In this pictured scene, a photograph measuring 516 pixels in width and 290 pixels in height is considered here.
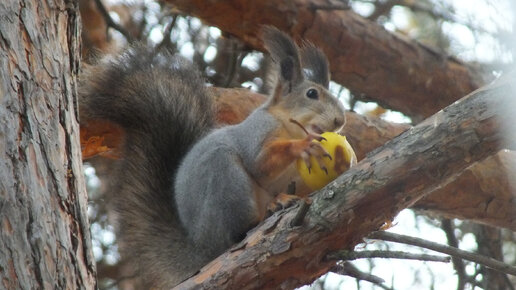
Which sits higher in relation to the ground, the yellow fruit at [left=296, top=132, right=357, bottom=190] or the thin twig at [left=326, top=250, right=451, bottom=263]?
the thin twig at [left=326, top=250, right=451, bottom=263]

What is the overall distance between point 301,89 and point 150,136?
0.62m

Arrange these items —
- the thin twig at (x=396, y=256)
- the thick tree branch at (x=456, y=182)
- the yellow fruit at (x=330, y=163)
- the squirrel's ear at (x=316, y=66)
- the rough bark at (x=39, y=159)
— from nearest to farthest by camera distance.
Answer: the rough bark at (x=39, y=159) < the thin twig at (x=396, y=256) < the yellow fruit at (x=330, y=163) < the squirrel's ear at (x=316, y=66) < the thick tree branch at (x=456, y=182)

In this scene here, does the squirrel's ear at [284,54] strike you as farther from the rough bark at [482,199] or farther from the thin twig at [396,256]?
the thin twig at [396,256]

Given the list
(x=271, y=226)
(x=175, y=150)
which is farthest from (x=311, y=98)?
(x=271, y=226)

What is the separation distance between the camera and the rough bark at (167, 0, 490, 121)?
3.70 meters

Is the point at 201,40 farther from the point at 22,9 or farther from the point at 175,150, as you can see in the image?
the point at 22,9

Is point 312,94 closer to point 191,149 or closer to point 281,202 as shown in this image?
point 191,149

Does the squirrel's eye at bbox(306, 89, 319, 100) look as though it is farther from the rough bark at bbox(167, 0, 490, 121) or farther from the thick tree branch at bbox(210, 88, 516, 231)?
the rough bark at bbox(167, 0, 490, 121)

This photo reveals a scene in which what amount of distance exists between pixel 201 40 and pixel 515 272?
265cm

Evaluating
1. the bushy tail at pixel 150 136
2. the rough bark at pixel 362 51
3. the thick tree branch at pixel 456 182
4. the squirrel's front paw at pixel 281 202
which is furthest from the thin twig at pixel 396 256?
the rough bark at pixel 362 51

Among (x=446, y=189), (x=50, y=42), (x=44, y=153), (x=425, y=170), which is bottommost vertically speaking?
(x=446, y=189)

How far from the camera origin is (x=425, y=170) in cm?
193

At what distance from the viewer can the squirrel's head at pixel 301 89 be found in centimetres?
273

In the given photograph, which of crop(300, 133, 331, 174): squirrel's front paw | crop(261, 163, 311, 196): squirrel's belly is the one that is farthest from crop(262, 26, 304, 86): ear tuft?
crop(300, 133, 331, 174): squirrel's front paw
